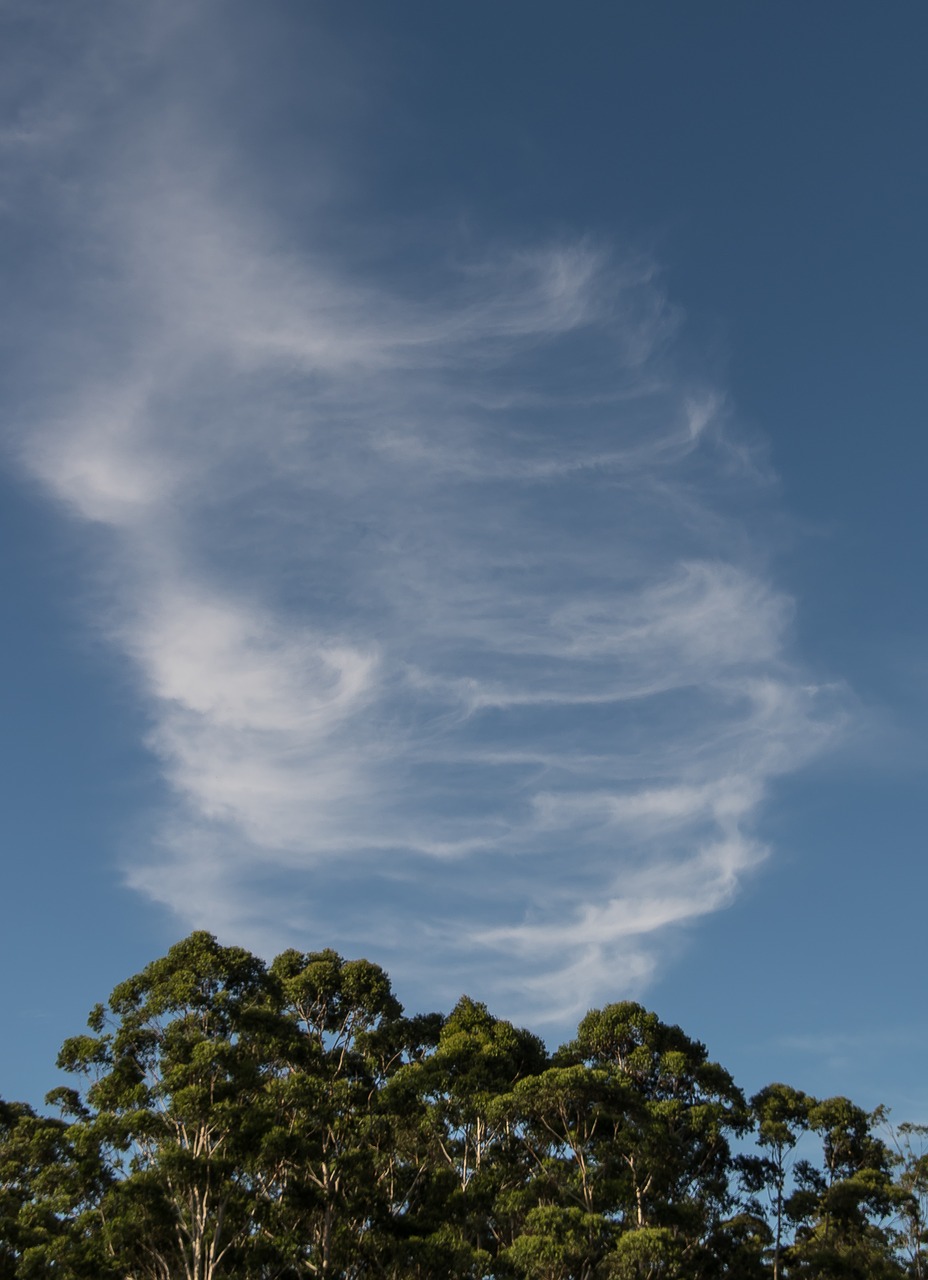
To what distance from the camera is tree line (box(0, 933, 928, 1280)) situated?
26.3 meters

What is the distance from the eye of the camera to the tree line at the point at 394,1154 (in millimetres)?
26297

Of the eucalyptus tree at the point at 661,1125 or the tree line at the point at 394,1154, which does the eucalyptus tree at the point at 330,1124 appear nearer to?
the tree line at the point at 394,1154

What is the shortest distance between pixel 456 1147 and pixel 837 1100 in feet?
56.8

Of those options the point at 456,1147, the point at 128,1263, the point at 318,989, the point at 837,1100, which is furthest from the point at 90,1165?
the point at 837,1100

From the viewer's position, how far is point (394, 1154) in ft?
104

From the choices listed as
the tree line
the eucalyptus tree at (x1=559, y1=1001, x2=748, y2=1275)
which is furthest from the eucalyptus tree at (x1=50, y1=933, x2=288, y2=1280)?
the eucalyptus tree at (x1=559, y1=1001, x2=748, y2=1275)

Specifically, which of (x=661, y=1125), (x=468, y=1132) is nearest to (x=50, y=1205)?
(x=468, y=1132)

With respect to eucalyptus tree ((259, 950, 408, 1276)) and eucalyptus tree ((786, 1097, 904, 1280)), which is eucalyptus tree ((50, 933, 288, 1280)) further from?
eucalyptus tree ((786, 1097, 904, 1280))

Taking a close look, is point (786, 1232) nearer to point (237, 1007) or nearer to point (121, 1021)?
point (237, 1007)

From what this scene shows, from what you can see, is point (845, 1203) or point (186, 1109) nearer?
point (186, 1109)

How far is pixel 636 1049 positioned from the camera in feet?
120

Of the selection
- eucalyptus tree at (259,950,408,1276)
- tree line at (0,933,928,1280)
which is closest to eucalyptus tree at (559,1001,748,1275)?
tree line at (0,933,928,1280)

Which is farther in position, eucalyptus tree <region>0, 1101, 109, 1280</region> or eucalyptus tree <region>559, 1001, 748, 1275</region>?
eucalyptus tree <region>559, 1001, 748, 1275</region>

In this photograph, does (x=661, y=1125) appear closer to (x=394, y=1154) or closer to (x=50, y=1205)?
(x=394, y=1154)
